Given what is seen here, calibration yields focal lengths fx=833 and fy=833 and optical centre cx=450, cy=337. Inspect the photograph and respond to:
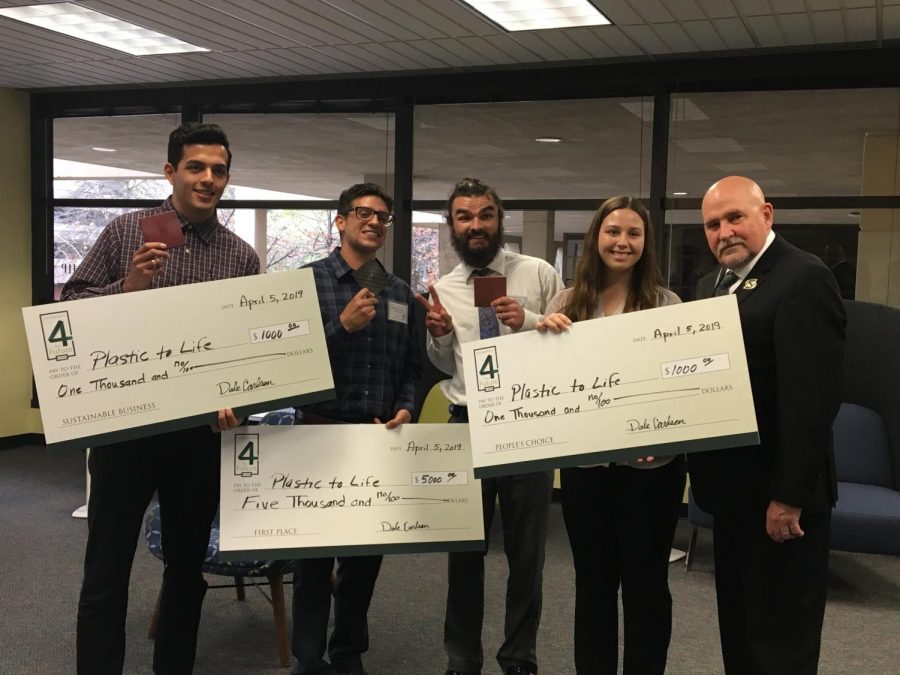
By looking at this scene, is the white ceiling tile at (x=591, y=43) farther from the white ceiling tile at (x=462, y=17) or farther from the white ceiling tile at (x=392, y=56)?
the white ceiling tile at (x=392, y=56)

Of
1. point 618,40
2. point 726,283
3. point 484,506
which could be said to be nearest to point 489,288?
point 726,283

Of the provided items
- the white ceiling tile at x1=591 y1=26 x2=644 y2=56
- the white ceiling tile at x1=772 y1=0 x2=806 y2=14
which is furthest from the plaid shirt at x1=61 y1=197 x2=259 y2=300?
the white ceiling tile at x1=772 y1=0 x2=806 y2=14

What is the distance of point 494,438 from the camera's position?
7.01ft

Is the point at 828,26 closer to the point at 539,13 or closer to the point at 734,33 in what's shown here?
the point at 734,33

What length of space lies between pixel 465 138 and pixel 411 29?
134 cm

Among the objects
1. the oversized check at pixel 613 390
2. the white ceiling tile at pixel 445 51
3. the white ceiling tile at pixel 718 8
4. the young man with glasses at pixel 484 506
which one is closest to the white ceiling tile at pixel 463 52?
the white ceiling tile at pixel 445 51

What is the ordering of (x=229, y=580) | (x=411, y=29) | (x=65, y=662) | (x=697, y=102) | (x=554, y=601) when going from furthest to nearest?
1. (x=697, y=102)
2. (x=411, y=29)
3. (x=229, y=580)
4. (x=554, y=601)
5. (x=65, y=662)

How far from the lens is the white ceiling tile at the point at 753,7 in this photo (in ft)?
12.7

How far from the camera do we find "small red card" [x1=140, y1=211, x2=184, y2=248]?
210 centimetres

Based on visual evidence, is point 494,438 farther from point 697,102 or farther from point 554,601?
point 697,102

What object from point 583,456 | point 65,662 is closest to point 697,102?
point 583,456

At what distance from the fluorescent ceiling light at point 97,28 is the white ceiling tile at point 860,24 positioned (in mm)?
3576

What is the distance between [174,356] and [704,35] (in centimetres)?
353

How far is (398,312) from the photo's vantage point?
2574 mm
